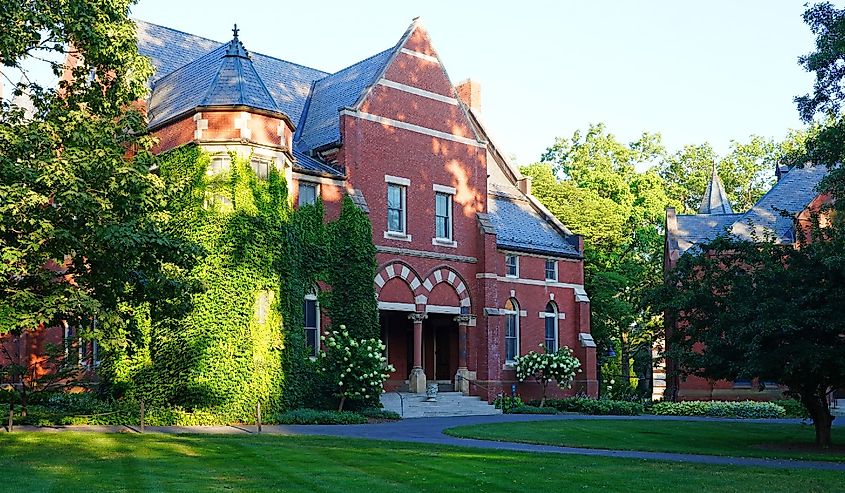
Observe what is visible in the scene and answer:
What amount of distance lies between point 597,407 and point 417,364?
24.3 ft

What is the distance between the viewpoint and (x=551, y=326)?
42719 mm

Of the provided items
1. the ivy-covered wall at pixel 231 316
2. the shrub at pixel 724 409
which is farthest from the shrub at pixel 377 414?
the shrub at pixel 724 409

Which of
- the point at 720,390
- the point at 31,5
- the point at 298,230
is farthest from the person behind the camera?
the point at 720,390

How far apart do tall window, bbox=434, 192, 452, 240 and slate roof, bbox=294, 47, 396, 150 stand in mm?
4967

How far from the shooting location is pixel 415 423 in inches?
1113

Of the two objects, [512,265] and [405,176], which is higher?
[405,176]

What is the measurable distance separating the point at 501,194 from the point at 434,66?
938 centimetres

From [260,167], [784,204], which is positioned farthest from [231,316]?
[784,204]

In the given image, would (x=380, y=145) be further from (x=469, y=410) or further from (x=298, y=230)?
(x=469, y=410)

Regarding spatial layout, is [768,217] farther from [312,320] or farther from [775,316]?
[775,316]

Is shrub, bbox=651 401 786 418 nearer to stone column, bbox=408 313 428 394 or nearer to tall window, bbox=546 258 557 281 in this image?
tall window, bbox=546 258 557 281

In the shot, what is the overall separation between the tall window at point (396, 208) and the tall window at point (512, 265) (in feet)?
23.9

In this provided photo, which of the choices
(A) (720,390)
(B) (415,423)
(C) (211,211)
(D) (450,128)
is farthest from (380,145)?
(A) (720,390)

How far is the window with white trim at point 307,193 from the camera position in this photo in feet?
105
